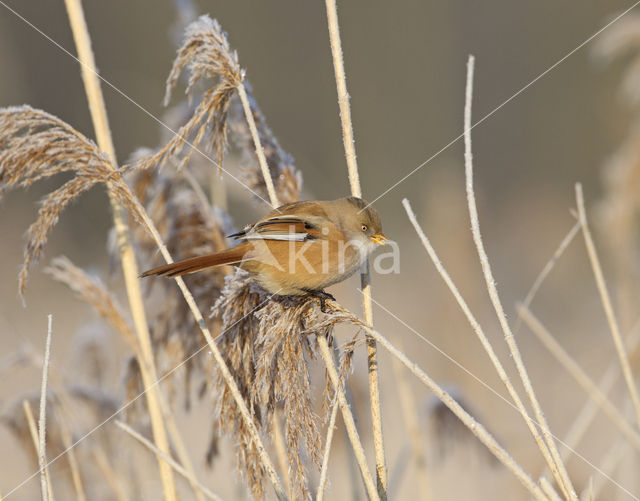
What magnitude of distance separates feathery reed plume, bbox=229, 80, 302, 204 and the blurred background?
2.71 meters

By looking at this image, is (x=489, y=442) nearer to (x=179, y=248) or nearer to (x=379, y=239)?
(x=379, y=239)

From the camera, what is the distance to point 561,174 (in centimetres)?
1025

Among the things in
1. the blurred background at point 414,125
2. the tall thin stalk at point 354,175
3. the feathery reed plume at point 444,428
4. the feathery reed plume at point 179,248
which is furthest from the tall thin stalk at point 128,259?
the blurred background at point 414,125

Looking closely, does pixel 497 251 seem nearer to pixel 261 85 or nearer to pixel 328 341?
pixel 261 85

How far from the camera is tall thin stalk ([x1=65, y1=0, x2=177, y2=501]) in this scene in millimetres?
1987

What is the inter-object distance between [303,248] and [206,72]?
642 mm

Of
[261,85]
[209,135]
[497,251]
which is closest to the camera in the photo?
[209,135]

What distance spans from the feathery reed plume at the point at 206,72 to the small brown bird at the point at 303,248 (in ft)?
0.95

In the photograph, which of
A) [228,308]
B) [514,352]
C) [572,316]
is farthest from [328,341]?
[572,316]

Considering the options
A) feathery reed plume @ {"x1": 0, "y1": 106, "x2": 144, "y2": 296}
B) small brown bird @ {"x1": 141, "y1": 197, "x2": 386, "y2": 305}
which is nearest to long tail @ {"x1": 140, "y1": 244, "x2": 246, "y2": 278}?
small brown bird @ {"x1": 141, "y1": 197, "x2": 386, "y2": 305}

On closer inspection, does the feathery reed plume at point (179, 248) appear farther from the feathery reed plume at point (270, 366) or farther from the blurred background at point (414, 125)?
the blurred background at point (414, 125)

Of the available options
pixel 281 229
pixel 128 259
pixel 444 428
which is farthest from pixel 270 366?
pixel 444 428

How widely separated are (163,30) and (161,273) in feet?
30.7

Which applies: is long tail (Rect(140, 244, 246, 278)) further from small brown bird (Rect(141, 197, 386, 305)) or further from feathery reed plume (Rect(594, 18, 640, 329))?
feathery reed plume (Rect(594, 18, 640, 329))
